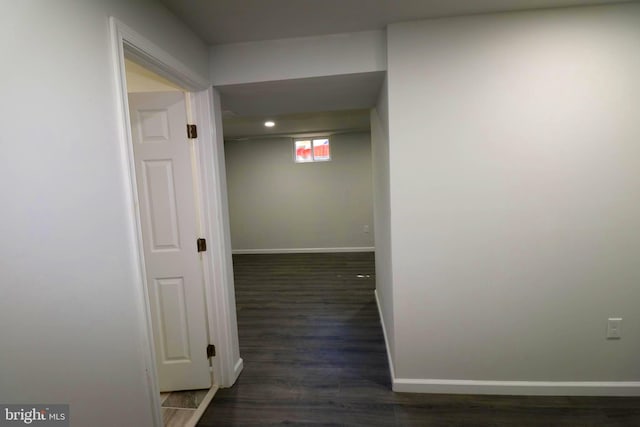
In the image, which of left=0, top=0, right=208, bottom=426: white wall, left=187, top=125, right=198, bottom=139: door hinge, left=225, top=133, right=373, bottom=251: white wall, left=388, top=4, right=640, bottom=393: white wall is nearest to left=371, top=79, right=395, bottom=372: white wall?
left=388, top=4, right=640, bottom=393: white wall

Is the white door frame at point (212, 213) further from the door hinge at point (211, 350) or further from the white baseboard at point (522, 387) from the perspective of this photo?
the white baseboard at point (522, 387)

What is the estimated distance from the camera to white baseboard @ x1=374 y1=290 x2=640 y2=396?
1.96 meters

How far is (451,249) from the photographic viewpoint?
77.3 inches

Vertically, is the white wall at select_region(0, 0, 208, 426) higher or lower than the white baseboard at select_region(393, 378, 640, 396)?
higher

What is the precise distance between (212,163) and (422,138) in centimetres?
140

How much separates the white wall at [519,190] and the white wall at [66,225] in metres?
1.50

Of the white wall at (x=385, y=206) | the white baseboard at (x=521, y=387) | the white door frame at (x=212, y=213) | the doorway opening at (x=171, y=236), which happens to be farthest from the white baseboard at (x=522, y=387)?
the doorway opening at (x=171, y=236)

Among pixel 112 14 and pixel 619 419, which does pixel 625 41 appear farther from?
pixel 112 14

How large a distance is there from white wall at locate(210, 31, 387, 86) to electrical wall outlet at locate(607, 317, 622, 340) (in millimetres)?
2166

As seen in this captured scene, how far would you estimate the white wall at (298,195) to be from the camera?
6219 millimetres

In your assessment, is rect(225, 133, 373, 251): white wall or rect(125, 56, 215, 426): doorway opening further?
Result: rect(225, 133, 373, 251): white wall

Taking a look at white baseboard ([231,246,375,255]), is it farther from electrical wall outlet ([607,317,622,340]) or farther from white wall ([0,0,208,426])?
white wall ([0,0,208,426])

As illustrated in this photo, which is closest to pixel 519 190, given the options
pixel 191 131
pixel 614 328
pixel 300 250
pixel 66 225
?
pixel 614 328

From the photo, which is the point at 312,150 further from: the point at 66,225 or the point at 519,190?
the point at 66,225
